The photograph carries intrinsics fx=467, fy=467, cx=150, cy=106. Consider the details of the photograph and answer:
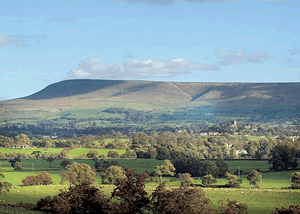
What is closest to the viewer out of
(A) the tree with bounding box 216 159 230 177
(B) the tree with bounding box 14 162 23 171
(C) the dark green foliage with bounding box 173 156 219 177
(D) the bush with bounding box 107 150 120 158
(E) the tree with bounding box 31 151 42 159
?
(C) the dark green foliage with bounding box 173 156 219 177

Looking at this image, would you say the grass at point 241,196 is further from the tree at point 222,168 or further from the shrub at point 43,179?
the tree at point 222,168

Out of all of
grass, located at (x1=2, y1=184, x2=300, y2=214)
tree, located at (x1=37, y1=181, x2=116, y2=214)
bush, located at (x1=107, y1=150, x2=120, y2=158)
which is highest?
tree, located at (x1=37, y1=181, x2=116, y2=214)

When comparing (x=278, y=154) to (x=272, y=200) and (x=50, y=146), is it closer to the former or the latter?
(x=272, y=200)

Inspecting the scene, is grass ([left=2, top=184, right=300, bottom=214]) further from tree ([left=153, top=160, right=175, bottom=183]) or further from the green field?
tree ([left=153, top=160, right=175, bottom=183])

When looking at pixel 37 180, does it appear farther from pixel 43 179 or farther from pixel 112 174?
pixel 112 174

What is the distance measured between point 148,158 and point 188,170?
2926cm

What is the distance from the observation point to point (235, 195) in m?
62.6

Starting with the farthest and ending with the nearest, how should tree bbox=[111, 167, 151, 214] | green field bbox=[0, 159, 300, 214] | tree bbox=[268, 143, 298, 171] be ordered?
tree bbox=[268, 143, 298, 171], green field bbox=[0, 159, 300, 214], tree bbox=[111, 167, 151, 214]

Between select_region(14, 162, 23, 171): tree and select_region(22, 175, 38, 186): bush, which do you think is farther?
select_region(14, 162, 23, 171): tree

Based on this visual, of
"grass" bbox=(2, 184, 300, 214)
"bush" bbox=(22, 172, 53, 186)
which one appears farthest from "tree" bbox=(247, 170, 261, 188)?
"bush" bbox=(22, 172, 53, 186)

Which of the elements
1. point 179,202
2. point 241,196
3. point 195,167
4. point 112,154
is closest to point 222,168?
point 195,167

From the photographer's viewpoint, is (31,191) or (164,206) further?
(31,191)

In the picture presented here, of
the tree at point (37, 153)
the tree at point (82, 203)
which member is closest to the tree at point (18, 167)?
the tree at point (37, 153)

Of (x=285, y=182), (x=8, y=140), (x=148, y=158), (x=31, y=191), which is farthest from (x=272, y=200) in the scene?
(x=8, y=140)
